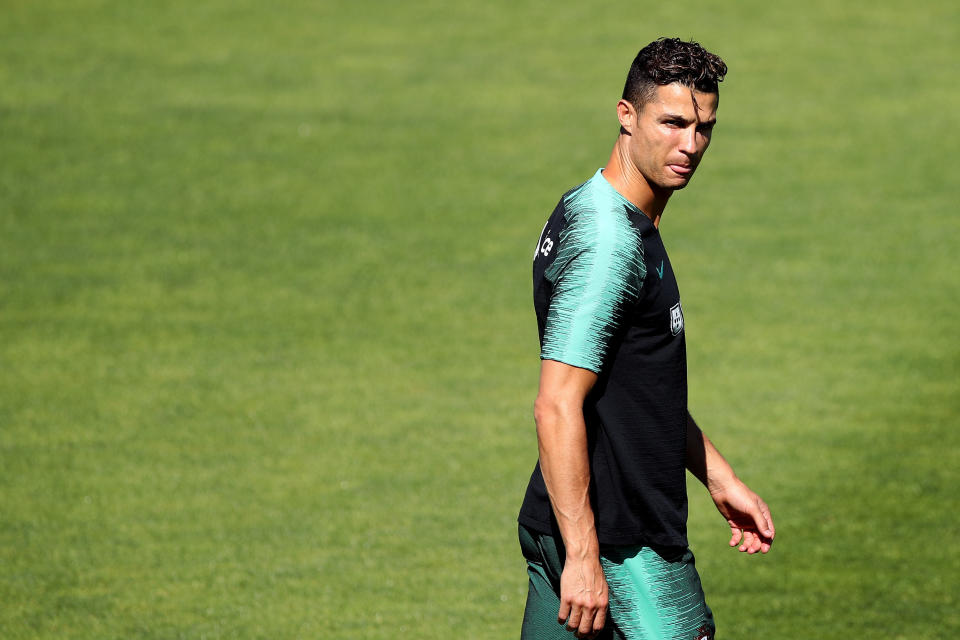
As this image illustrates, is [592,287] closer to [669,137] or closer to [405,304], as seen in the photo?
[669,137]

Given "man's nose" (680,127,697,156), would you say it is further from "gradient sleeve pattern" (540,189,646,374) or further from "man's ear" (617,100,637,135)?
"gradient sleeve pattern" (540,189,646,374)

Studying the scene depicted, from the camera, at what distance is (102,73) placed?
531 inches

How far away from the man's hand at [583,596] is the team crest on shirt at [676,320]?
59cm

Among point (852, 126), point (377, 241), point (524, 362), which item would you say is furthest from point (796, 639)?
point (852, 126)

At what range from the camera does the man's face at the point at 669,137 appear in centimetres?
318

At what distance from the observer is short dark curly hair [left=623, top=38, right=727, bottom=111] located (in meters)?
3.17

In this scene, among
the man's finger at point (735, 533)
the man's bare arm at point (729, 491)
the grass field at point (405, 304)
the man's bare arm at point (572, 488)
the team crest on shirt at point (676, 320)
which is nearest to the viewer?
the man's bare arm at point (572, 488)

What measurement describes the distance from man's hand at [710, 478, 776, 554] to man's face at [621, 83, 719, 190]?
0.94 metres

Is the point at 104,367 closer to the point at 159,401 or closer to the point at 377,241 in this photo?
the point at 159,401

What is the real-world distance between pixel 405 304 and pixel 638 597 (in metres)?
6.17

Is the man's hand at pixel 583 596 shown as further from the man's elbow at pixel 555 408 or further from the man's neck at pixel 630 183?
the man's neck at pixel 630 183

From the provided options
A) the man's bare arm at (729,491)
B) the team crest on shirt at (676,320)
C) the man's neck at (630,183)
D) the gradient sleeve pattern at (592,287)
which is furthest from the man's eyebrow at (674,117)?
the man's bare arm at (729,491)

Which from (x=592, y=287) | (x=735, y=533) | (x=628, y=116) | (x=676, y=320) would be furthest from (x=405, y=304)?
(x=592, y=287)

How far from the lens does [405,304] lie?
9.20 metres
